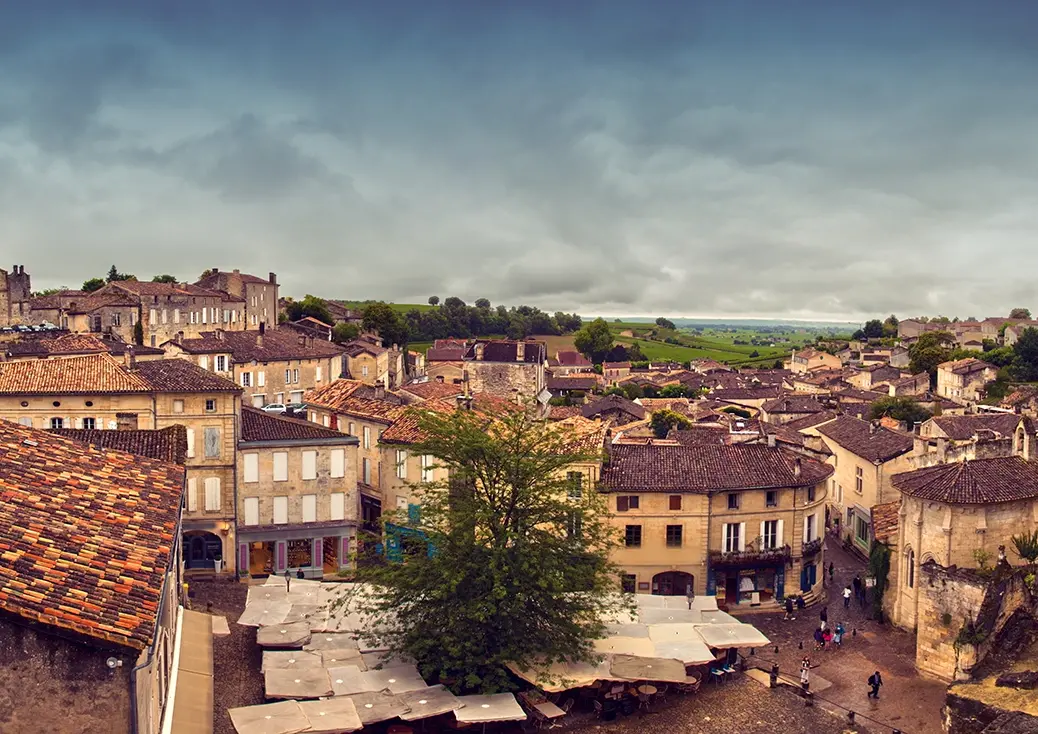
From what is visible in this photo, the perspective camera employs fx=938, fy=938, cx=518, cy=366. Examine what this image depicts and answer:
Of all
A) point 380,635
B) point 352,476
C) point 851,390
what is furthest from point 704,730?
point 851,390

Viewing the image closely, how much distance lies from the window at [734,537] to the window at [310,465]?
19.8 m

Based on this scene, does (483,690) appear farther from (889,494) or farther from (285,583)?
(889,494)

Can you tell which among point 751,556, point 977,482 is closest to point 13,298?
point 751,556

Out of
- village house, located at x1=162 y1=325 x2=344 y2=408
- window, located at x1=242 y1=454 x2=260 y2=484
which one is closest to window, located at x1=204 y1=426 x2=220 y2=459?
window, located at x1=242 y1=454 x2=260 y2=484

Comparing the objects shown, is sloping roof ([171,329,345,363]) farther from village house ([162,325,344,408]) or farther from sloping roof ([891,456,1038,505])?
sloping roof ([891,456,1038,505])

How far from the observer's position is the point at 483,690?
97.2 ft

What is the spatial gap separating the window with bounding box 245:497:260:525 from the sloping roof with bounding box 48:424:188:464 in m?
10.6

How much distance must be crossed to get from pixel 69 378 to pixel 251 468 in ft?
32.1

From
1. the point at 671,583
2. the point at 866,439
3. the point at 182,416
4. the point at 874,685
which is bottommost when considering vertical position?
the point at 874,685

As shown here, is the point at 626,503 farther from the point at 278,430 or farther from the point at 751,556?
the point at 278,430

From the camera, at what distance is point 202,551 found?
44.4 m

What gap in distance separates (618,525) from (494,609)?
1468 centimetres

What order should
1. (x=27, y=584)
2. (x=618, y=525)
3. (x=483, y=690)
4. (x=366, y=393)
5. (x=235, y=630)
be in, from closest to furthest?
(x=27, y=584), (x=483, y=690), (x=235, y=630), (x=618, y=525), (x=366, y=393)

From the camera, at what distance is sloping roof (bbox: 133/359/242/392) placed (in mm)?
44719
